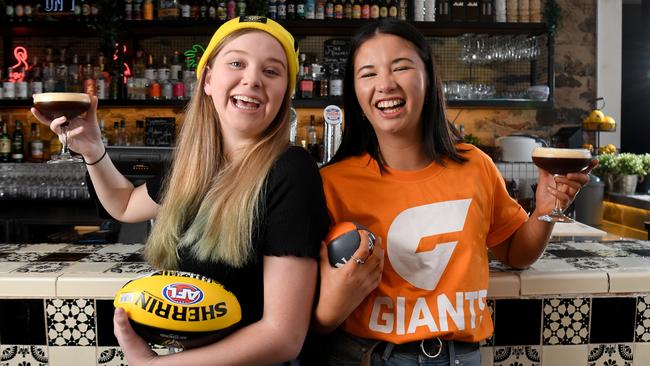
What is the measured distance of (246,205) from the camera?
131 centimetres

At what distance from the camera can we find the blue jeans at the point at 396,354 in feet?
4.66

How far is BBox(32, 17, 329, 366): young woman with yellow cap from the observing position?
1.27m

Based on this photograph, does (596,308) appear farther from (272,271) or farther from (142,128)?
(142,128)

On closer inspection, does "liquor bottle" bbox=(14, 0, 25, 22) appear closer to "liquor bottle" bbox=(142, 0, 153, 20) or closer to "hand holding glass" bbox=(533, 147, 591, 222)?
"liquor bottle" bbox=(142, 0, 153, 20)

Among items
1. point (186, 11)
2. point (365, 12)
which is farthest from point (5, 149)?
point (365, 12)

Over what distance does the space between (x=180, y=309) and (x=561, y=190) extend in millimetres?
991

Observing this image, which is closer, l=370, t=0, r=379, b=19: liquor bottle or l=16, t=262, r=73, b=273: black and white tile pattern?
l=16, t=262, r=73, b=273: black and white tile pattern

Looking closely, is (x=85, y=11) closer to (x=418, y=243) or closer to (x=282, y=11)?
(x=282, y=11)

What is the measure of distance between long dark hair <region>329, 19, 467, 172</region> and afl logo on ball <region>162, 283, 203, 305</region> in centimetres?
56

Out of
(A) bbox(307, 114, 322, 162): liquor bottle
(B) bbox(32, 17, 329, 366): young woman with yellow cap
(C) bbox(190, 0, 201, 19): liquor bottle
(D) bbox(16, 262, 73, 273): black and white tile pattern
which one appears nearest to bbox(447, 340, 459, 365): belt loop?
(B) bbox(32, 17, 329, 366): young woman with yellow cap

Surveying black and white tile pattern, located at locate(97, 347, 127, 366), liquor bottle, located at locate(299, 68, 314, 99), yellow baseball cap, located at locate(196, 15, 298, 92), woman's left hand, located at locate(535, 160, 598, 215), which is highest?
liquor bottle, located at locate(299, 68, 314, 99)

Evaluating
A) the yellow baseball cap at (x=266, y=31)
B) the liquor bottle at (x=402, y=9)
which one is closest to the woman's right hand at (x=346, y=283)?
the yellow baseball cap at (x=266, y=31)

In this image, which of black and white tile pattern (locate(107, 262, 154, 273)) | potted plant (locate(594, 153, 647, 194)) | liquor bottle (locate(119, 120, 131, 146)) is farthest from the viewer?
liquor bottle (locate(119, 120, 131, 146))

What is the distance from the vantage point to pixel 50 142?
19.5ft
